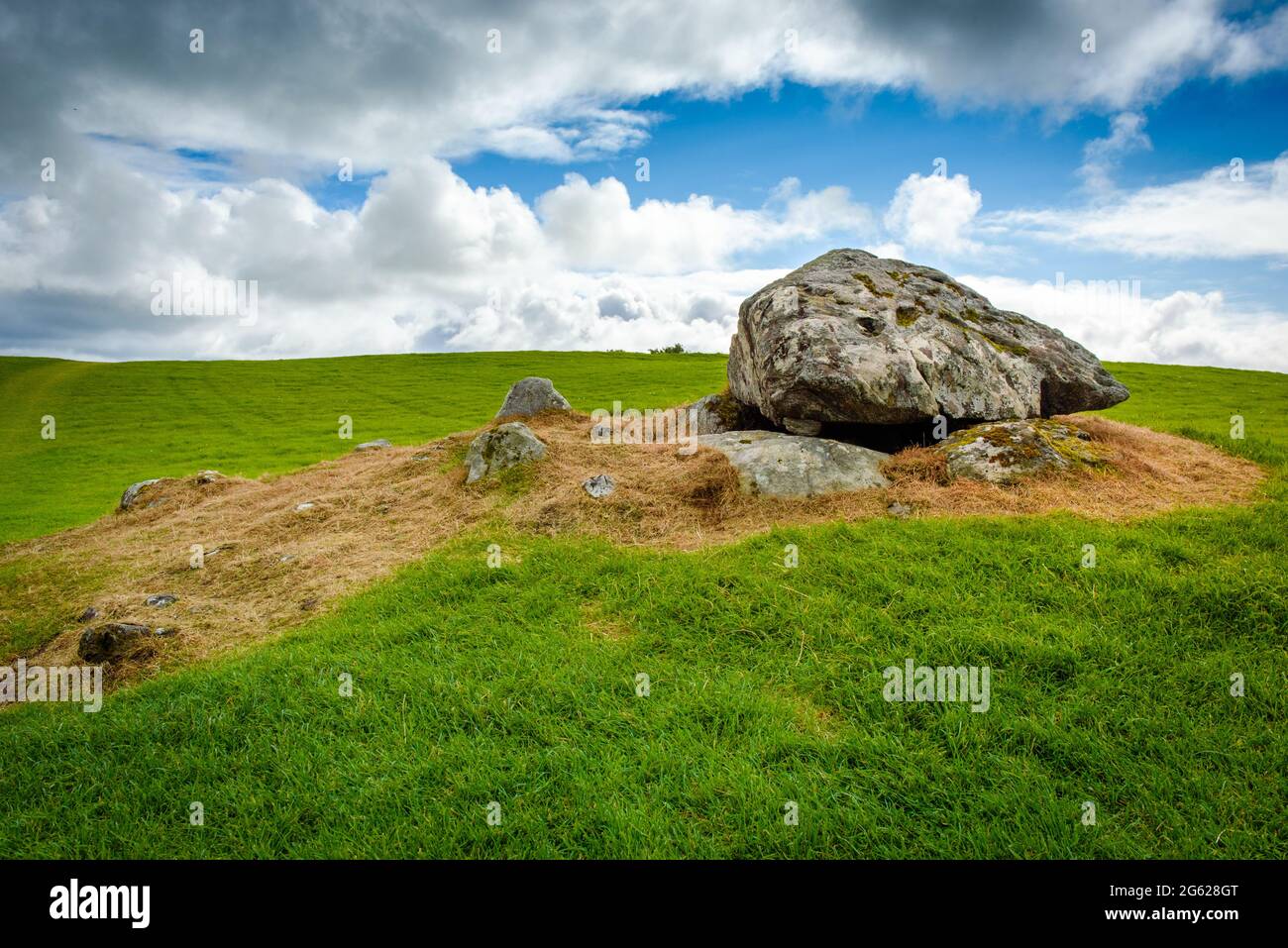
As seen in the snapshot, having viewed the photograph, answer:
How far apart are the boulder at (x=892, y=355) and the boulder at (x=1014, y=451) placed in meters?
0.62

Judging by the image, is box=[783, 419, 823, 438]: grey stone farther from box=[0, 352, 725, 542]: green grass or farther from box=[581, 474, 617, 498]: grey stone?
box=[0, 352, 725, 542]: green grass

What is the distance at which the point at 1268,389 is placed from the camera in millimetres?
33500

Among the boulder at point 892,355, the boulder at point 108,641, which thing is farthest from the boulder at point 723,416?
the boulder at point 108,641

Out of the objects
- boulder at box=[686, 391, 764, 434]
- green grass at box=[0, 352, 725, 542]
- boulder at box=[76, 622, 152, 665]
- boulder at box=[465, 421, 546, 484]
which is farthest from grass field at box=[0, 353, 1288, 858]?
green grass at box=[0, 352, 725, 542]

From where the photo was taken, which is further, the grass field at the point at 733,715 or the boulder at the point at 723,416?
the boulder at the point at 723,416

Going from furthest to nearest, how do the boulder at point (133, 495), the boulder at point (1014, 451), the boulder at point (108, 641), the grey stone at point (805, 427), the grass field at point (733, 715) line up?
the boulder at point (133, 495) → the grey stone at point (805, 427) → the boulder at point (1014, 451) → the boulder at point (108, 641) → the grass field at point (733, 715)

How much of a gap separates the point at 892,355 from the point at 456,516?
7.96 metres

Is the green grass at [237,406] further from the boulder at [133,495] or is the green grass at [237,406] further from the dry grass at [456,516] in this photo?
the dry grass at [456,516]

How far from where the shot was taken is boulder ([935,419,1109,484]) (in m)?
10.4

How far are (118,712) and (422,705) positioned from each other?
332 cm

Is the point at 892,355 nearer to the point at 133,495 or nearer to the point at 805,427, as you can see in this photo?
the point at 805,427

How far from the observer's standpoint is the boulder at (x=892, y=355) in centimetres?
1100

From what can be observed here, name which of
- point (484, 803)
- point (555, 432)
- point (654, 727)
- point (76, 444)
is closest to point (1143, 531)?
point (654, 727)
